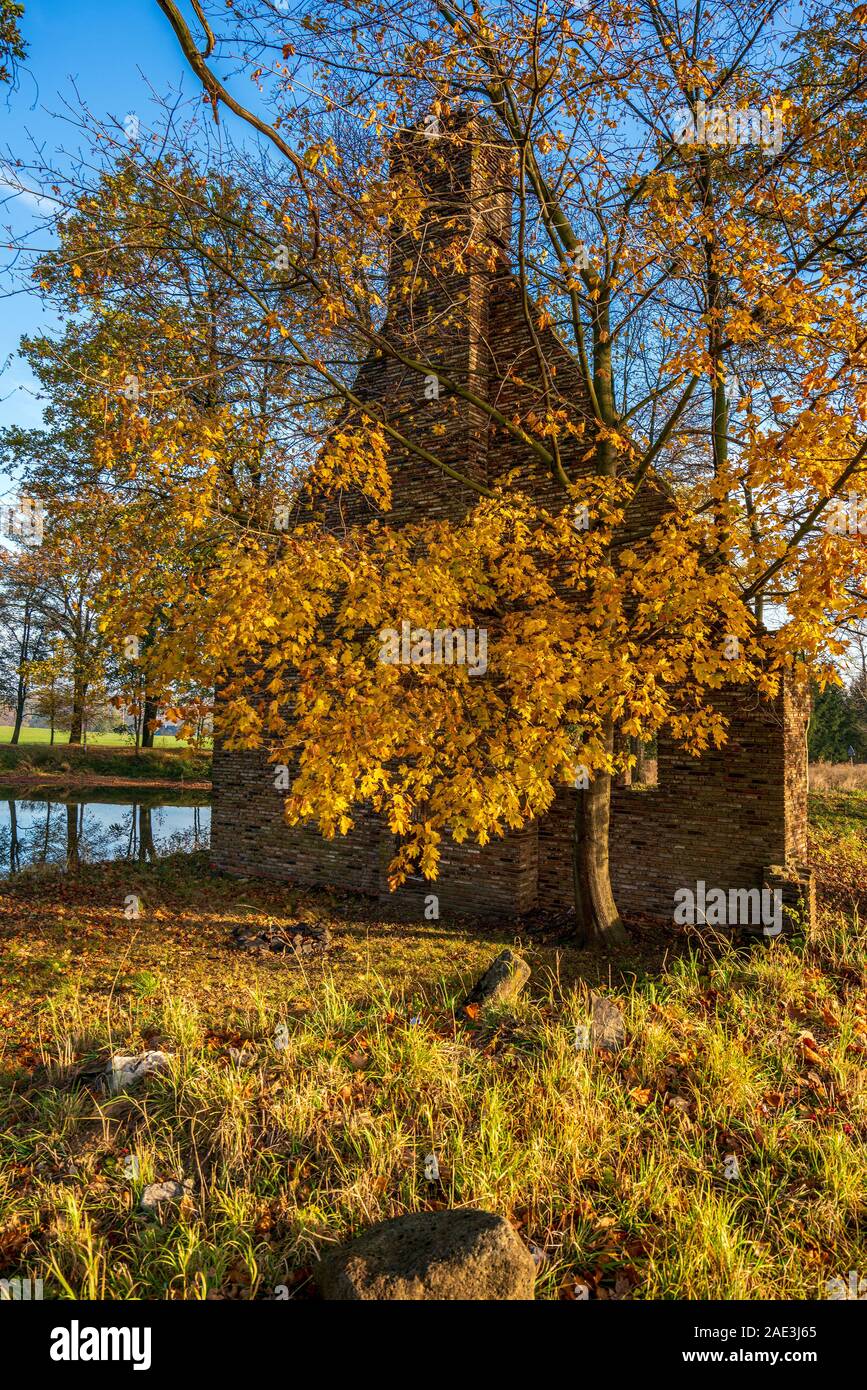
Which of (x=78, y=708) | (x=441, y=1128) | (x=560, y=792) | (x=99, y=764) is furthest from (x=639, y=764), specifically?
(x=99, y=764)

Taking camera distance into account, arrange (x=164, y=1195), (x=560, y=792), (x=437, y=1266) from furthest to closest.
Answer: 1. (x=560, y=792)
2. (x=164, y=1195)
3. (x=437, y=1266)

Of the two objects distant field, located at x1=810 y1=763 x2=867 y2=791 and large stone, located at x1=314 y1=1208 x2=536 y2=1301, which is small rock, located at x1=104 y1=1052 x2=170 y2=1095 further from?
distant field, located at x1=810 y1=763 x2=867 y2=791

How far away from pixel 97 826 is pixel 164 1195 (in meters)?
19.8

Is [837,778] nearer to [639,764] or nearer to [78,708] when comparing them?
[639,764]

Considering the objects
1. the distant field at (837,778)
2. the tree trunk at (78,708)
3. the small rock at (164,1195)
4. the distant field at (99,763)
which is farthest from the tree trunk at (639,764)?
the distant field at (99,763)

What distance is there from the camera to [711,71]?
7.33 m

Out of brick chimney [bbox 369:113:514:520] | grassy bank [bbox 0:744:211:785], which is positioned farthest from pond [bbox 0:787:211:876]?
brick chimney [bbox 369:113:514:520]

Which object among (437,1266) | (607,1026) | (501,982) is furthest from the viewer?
(501,982)

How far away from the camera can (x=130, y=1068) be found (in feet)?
16.8

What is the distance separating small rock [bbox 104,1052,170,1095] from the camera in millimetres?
5008

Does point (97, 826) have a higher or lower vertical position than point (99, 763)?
lower

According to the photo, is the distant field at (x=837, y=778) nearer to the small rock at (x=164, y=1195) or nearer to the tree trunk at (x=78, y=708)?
the small rock at (x=164, y=1195)

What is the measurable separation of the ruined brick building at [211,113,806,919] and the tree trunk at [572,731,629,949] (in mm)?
344
